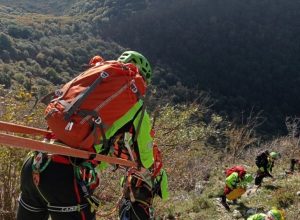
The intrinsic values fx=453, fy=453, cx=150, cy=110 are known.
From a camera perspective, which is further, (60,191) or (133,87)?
(133,87)

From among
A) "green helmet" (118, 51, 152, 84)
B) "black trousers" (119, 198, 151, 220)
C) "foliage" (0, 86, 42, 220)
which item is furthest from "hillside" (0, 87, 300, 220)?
"green helmet" (118, 51, 152, 84)

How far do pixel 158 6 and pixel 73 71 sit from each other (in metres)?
33.4

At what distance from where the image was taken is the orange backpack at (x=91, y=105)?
10.6 ft

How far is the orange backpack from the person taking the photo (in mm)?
3232

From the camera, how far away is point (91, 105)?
3.25 meters

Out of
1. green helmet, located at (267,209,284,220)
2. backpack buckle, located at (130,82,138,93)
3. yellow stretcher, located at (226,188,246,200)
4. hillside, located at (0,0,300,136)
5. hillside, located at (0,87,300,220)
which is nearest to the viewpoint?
backpack buckle, located at (130,82,138,93)

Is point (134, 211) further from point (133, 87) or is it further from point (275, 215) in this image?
point (275, 215)

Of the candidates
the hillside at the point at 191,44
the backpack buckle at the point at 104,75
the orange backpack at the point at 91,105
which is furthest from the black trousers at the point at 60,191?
the hillside at the point at 191,44

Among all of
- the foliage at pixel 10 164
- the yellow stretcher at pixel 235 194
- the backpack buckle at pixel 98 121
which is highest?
the backpack buckle at pixel 98 121

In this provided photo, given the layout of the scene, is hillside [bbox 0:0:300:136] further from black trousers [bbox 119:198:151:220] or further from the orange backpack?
the orange backpack

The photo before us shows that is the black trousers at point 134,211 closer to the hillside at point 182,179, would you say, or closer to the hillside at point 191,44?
the hillside at point 182,179

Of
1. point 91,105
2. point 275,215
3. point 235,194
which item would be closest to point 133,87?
point 91,105

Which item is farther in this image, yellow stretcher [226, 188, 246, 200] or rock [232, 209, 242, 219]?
yellow stretcher [226, 188, 246, 200]

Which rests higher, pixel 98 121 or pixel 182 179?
pixel 98 121
